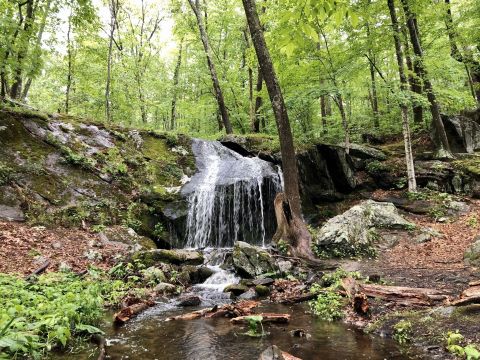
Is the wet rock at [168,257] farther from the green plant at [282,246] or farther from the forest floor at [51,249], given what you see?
the green plant at [282,246]

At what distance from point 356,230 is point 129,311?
23.2ft

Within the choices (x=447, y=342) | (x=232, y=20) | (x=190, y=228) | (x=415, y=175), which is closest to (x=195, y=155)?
(x=190, y=228)

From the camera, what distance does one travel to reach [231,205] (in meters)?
13.4

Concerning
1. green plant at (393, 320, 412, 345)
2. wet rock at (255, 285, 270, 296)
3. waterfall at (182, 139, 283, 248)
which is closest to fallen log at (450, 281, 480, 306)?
green plant at (393, 320, 412, 345)

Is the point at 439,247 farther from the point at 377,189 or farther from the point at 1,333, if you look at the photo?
the point at 1,333

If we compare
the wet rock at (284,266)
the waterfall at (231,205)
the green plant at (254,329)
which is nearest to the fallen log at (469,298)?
the green plant at (254,329)

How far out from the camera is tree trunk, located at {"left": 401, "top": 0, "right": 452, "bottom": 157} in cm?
1352

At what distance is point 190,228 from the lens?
12555 millimetres

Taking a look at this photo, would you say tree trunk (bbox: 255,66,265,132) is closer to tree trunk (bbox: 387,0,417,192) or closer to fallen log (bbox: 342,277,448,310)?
tree trunk (bbox: 387,0,417,192)

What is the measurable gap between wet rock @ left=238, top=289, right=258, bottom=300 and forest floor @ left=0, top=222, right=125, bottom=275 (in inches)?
131

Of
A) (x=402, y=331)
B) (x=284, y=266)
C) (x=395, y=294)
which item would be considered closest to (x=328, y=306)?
(x=395, y=294)

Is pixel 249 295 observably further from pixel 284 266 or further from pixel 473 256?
pixel 473 256

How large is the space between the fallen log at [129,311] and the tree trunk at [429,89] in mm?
12462

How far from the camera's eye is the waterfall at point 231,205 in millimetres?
12781
